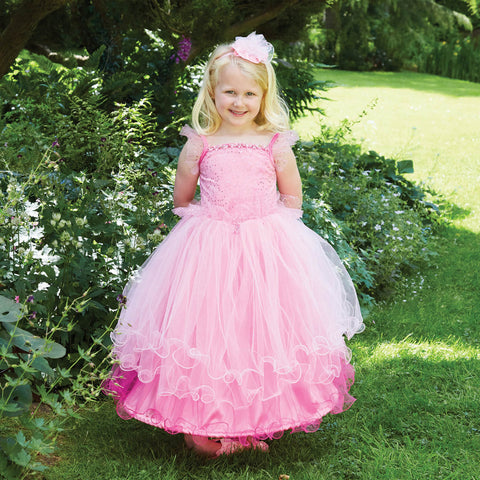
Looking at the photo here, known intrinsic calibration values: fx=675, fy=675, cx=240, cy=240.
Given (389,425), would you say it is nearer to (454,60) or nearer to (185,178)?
(185,178)

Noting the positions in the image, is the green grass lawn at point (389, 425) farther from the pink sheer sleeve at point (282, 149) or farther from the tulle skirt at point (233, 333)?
the pink sheer sleeve at point (282, 149)

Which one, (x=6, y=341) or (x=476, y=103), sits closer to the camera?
(x=6, y=341)

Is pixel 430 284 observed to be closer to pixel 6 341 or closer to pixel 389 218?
pixel 389 218

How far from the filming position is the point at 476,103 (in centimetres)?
1533

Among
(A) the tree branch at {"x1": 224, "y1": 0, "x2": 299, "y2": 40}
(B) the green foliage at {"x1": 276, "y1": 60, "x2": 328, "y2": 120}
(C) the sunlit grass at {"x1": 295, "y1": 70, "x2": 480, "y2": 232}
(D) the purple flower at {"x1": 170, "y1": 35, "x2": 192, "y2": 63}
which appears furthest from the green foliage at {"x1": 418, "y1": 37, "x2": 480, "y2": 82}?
(D) the purple flower at {"x1": 170, "y1": 35, "x2": 192, "y2": 63}

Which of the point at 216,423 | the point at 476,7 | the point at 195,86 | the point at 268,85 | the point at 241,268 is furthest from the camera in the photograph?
the point at 476,7

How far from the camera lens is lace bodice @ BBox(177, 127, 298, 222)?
2586mm

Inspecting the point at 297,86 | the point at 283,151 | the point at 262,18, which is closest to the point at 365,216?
the point at 262,18

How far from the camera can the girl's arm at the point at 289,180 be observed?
2.68 meters

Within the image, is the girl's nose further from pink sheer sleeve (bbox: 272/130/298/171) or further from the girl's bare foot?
the girl's bare foot

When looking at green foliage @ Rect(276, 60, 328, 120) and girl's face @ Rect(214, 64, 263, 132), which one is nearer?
girl's face @ Rect(214, 64, 263, 132)

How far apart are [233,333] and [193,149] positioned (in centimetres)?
76

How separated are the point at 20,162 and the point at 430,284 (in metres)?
2.91

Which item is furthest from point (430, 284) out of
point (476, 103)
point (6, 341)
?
point (476, 103)
